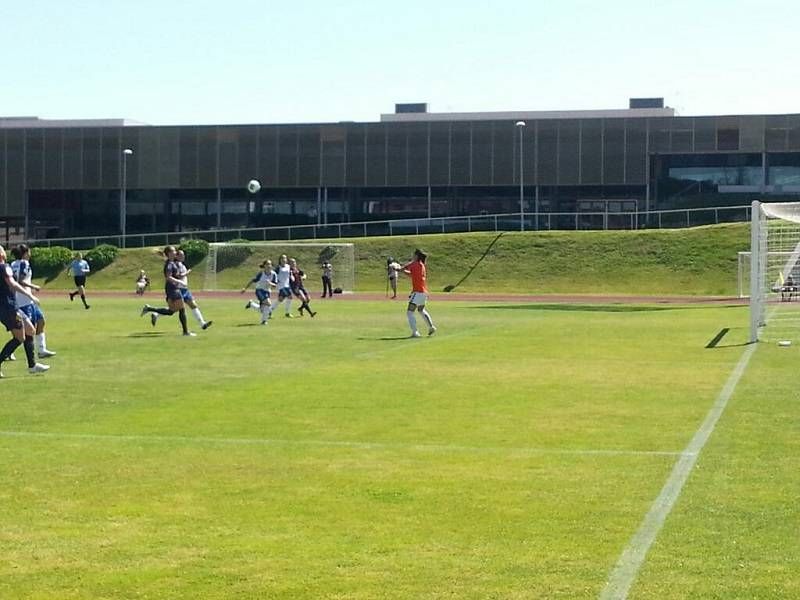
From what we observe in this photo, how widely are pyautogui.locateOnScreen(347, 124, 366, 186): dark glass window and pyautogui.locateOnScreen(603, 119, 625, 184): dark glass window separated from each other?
1553 cm

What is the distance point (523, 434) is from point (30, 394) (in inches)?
253

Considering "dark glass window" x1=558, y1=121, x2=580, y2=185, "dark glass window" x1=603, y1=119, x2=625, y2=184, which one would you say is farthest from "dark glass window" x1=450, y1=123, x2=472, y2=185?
"dark glass window" x1=603, y1=119, x2=625, y2=184

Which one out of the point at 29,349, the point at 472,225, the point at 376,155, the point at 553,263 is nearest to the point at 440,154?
the point at 376,155

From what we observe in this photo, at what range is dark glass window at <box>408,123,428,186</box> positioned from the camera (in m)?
83.2

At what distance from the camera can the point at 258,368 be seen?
18.5 meters

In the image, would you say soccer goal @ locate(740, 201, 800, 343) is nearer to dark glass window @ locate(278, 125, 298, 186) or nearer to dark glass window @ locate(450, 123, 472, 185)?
dark glass window @ locate(450, 123, 472, 185)

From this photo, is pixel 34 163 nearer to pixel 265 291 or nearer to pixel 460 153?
pixel 460 153

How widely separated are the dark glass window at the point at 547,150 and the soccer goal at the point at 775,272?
40.1 metres

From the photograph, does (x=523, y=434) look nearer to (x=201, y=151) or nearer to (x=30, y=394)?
(x=30, y=394)

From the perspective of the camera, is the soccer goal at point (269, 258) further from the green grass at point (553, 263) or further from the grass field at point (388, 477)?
the grass field at point (388, 477)

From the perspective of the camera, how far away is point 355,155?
8375 centimetres

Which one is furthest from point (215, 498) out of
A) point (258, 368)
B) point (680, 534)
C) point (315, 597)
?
point (258, 368)

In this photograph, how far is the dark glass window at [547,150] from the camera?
8119 centimetres

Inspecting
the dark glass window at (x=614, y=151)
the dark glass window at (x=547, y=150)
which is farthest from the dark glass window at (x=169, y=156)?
the dark glass window at (x=614, y=151)
